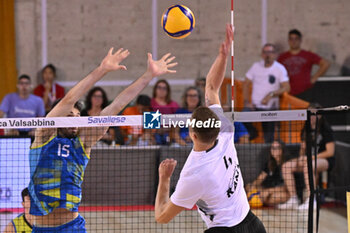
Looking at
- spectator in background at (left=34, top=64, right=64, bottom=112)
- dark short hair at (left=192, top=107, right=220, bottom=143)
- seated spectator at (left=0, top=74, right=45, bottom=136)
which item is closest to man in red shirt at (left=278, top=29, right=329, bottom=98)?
spectator in background at (left=34, top=64, right=64, bottom=112)

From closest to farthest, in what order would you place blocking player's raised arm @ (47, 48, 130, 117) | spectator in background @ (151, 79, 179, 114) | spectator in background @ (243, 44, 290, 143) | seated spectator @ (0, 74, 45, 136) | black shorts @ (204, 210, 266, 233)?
black shorts @ (204, 210, 266, 233)
blocking player's raised arm @ (47, 48, 130, 117)
spectator in background @ (151, 79, 179, 114)
seated spectator @ (0, 74, 45, 136)
spectator in background @ (243, 44, 290, 143)

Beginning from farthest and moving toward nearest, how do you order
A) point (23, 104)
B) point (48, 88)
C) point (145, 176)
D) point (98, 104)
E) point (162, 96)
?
point (48, 88) → point (23, 104) → point (162, 96) → point (98, 104) → point (145, 176)

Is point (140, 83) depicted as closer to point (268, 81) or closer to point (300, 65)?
point (268, 81)

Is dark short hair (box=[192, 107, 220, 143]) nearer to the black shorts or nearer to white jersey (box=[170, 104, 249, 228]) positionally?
white jersey (box=[170, 104, 249, 228])

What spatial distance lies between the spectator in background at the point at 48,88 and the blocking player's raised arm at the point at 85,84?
22.5ft

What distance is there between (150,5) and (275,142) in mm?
5716

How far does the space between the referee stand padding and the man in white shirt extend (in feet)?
14.5

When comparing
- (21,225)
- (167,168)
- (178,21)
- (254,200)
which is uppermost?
(178,21)

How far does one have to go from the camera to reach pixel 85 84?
4684 millimetres

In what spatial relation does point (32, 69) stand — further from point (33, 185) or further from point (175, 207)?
point (175, 207)

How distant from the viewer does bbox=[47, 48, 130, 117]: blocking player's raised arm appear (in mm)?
4657

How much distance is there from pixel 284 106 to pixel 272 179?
217 cm

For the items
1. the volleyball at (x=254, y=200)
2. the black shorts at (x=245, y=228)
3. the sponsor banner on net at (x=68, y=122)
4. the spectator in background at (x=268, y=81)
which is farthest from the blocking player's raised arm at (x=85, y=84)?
the spectator in background at (x=268, y=81)

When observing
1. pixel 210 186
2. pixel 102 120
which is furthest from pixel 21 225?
pixel 210 186
